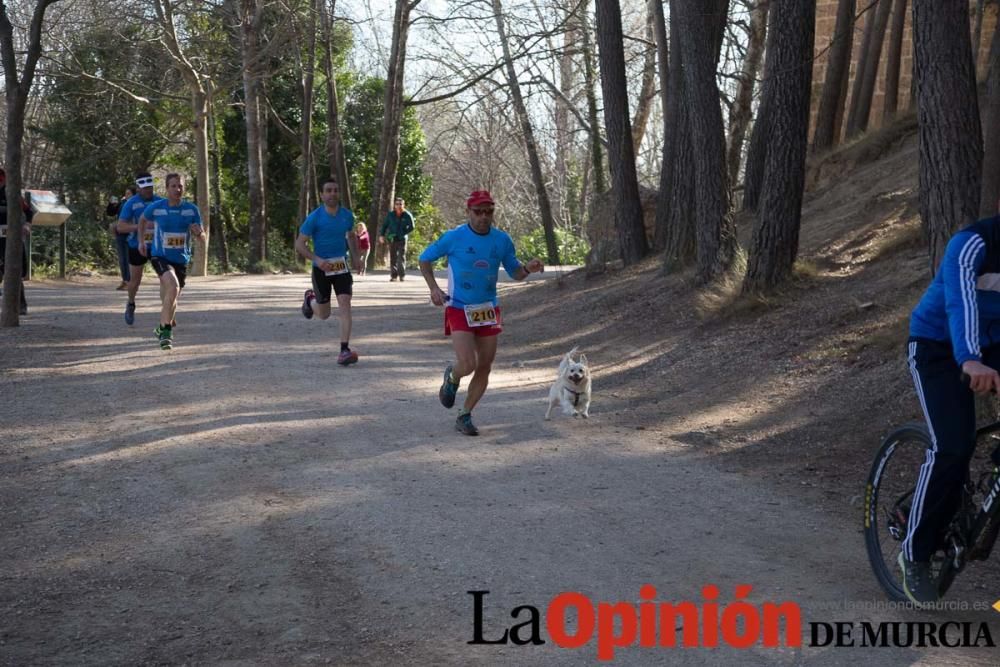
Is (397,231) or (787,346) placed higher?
(397,231)

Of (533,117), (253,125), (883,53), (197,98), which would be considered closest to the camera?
(197,98)

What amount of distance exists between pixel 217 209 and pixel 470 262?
3184 cm

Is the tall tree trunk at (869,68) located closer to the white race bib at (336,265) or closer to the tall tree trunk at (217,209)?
the white race bib at (336,265)

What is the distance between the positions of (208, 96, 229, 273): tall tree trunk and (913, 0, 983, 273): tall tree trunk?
30239 millimetres

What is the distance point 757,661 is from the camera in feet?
16.8

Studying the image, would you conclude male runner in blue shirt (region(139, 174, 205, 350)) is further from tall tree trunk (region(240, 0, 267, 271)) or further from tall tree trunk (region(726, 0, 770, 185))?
tall tree trunk (region(240, 0, 267, 271))

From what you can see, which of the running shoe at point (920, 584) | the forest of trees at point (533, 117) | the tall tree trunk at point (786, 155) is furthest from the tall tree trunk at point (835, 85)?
the running shoe at point (920, 584)

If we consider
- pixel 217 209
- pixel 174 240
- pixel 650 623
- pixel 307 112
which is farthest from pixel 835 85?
pixel 650 623

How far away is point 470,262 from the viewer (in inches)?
400

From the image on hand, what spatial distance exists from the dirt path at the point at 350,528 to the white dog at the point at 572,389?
12.2 inches

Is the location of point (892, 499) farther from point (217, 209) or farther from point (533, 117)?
point (533, 117)

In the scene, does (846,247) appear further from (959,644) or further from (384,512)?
(959,644)

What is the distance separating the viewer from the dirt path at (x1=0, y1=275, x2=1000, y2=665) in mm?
5453

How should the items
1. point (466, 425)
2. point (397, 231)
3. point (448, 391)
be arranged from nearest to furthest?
point (466, 425), point (448, 391), point (397, 231)
